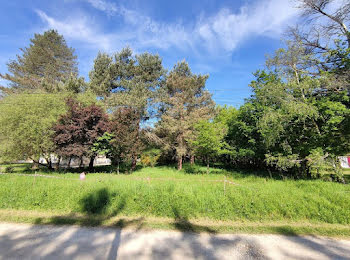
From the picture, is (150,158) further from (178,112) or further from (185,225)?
(185,225)

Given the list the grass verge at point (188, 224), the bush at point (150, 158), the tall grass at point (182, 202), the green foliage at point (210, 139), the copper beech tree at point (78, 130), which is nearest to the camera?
the grass verge at point (188, 224)

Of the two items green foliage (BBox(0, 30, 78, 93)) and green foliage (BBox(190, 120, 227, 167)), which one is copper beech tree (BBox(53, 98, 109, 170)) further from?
green foliage (BBox(0, 30, 78, 93))

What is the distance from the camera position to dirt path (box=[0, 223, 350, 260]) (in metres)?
3.21

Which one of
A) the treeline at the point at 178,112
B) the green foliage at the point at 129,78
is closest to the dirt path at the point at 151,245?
the treeline at the point at 178,112

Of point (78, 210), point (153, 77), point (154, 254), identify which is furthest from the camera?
point (153, 77)

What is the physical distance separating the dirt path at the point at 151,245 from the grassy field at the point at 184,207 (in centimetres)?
43

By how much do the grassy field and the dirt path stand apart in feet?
1.40

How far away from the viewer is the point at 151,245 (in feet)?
11.6

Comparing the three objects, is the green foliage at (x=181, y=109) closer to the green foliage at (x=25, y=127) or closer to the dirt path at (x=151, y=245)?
the green foliage at (x=25, y=127)

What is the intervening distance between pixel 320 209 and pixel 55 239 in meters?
6.77

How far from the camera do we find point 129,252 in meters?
3.27

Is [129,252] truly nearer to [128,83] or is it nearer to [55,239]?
[55,239]

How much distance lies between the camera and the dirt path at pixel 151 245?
10.5 feet

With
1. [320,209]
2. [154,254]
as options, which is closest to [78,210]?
[154,254]
